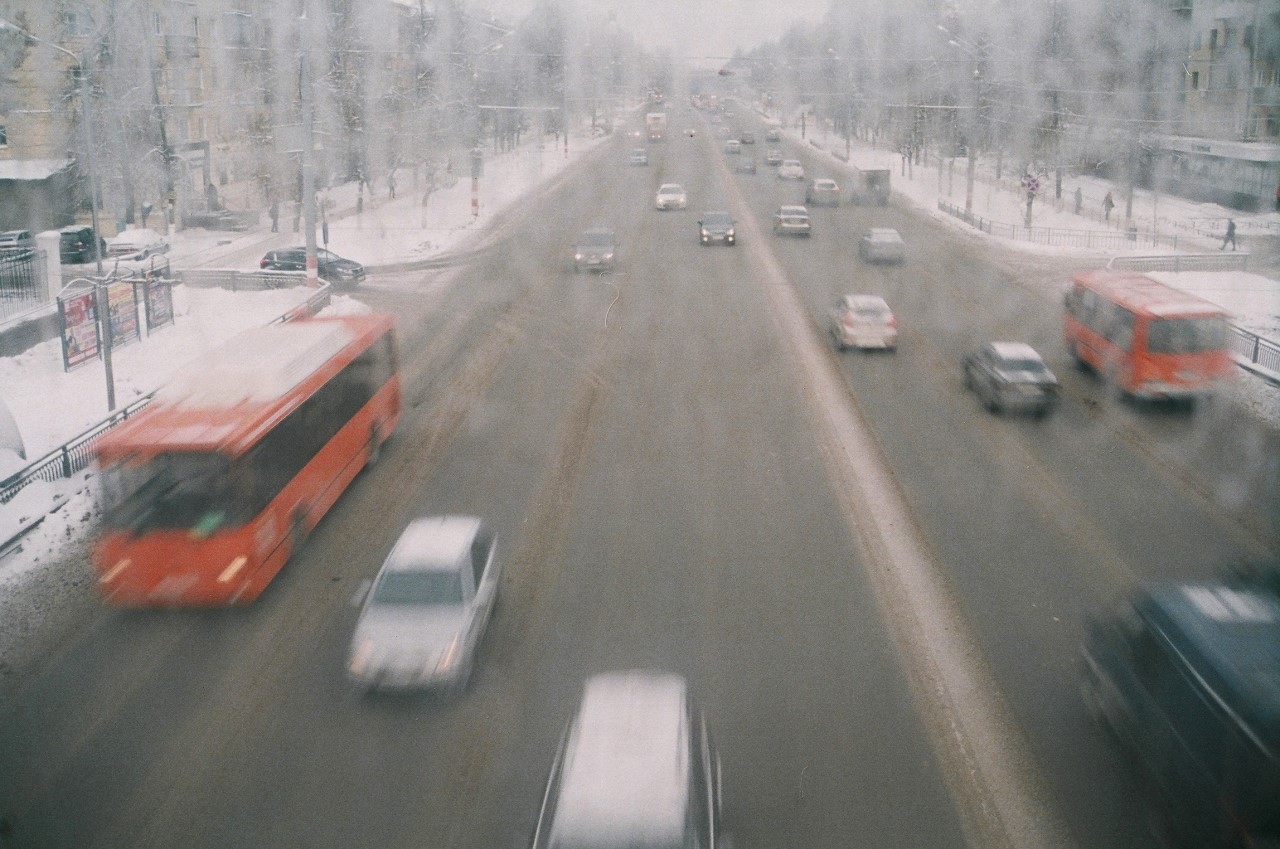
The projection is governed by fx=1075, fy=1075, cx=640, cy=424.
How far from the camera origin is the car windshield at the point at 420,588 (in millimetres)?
10344

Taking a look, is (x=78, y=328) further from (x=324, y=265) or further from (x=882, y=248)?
(x=882, y=248)

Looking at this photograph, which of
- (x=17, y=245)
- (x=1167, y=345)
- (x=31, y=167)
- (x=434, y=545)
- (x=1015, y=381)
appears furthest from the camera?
(x=31, y=167)

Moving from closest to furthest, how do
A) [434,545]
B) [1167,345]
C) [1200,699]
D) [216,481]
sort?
[1200,699] < [434,545] < [216,481] < [1167,345]

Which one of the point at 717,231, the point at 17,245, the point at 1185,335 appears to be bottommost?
the point at 1185,335

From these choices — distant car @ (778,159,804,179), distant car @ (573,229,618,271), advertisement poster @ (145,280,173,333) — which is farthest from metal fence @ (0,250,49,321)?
distant car @ (778,159,804,179)

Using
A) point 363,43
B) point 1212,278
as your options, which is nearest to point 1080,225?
point 1212,278

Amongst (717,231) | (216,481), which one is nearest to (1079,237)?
(717,231)

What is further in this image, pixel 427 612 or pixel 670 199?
pixel 670 199

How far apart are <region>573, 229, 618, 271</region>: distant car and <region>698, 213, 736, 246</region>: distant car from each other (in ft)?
17.3

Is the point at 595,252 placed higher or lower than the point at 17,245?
lower

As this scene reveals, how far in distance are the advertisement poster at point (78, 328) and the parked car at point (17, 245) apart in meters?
4.01

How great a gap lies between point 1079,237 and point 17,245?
37055 millimetres

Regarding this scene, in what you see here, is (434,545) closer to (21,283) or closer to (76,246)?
(21,283)

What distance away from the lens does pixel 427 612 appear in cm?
1023
